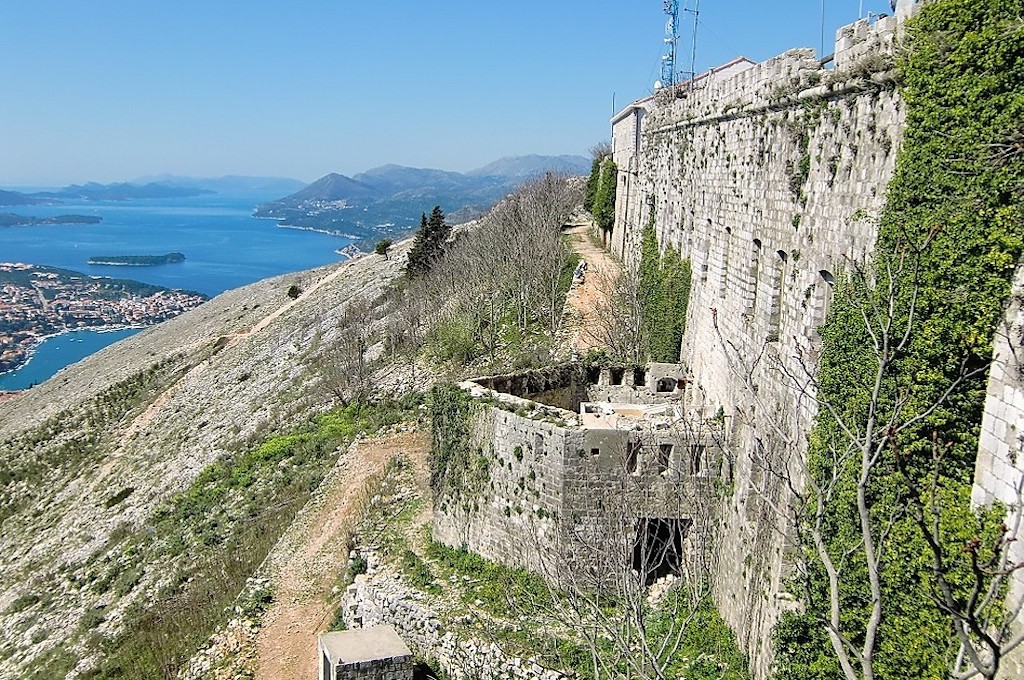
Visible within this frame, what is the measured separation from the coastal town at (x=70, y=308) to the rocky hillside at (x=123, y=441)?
83.2 meters

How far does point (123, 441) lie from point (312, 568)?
109 ft

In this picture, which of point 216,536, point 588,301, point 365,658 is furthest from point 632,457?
point 588,301

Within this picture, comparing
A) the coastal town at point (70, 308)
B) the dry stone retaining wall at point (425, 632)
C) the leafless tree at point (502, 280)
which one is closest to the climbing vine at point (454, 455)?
the dry stone retaining wall at point (425, 632)

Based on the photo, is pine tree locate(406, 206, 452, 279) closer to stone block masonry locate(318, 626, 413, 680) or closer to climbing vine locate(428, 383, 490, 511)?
climbing vine locate(428, 383, 490, 511)

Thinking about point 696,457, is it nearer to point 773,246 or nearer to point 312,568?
point 773,246

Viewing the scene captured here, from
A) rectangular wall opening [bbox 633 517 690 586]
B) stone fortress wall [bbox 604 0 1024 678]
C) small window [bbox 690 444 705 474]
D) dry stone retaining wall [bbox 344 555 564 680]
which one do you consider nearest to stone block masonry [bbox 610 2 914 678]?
stone fortress wall [bbox 604 0 1024 678]

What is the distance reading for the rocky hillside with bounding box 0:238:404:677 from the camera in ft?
90.1

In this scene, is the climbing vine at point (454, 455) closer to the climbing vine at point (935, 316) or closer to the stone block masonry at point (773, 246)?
the stone block masonry at point (773, 246)

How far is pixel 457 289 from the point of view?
4616 centimetres

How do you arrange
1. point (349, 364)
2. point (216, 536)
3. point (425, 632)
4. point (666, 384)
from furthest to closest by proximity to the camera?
point (349, 364) < point (216, 536) < point (666, 384) < point (425, 632)

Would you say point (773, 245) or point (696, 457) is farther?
point (696, 457)

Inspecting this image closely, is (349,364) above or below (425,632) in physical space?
above

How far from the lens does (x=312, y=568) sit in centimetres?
2194

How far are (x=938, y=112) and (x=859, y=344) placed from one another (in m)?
3.00
